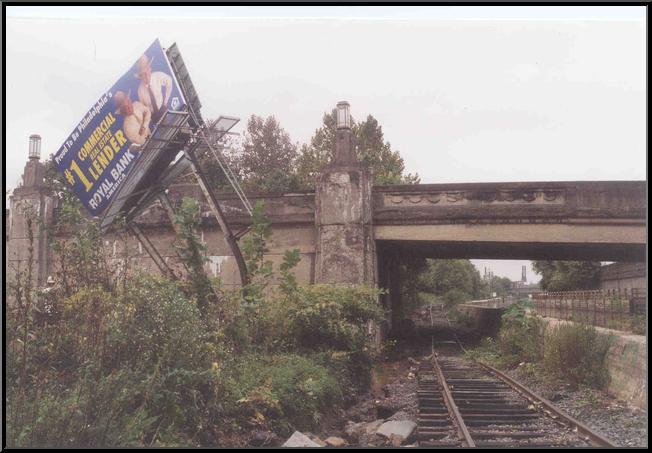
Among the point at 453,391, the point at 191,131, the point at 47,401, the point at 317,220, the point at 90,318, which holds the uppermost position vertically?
the point at 191,131

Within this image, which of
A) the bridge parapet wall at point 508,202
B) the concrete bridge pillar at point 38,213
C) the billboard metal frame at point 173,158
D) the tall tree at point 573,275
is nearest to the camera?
the billboard metal frame at point 173,158

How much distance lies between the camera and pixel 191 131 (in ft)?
41.5

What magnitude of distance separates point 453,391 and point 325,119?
26.0m

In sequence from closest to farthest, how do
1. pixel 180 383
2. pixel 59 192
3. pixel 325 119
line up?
pixel 180 383 < pixel 59 192 < pixel 325 119

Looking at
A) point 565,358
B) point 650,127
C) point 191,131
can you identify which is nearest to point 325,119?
point 191,131

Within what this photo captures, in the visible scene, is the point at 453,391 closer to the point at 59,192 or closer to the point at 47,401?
the point at 47,401

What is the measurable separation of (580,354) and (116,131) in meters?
10.8

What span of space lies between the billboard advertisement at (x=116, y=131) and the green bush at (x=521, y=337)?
10.2 metres

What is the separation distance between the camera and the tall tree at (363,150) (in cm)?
3397

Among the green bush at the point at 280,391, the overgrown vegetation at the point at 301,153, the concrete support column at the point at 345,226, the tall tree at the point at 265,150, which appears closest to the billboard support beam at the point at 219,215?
the concrete support column at the point at 345,226

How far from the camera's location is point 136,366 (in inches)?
246

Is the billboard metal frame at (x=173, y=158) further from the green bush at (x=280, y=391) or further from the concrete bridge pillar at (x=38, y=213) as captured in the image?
the concrete bridge pillar at (x=38, y=213)

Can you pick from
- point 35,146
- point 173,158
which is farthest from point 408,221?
point 35,146

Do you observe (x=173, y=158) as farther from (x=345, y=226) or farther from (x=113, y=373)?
(x=113, y=373)
